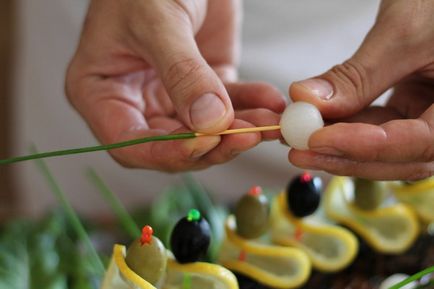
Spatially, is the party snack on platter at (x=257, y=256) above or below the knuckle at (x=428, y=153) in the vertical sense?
below

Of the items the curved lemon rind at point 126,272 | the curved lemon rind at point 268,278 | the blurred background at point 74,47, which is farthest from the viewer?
the blurred background at point 74,47

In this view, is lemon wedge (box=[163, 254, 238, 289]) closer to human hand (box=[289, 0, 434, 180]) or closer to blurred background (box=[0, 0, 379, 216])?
human hand (box=[289, 0, 434, 180])

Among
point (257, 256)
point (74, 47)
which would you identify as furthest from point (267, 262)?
point (74, 47)

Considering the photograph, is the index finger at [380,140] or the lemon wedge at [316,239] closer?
the index finger at [380,140]

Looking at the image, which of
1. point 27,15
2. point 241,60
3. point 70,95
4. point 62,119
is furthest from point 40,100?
point 70,95

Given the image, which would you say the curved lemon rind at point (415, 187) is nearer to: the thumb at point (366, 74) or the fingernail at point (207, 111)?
the thumb at point (366, 74)

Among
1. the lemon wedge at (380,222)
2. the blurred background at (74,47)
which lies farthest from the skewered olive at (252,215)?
the blurred background at (74,47)
